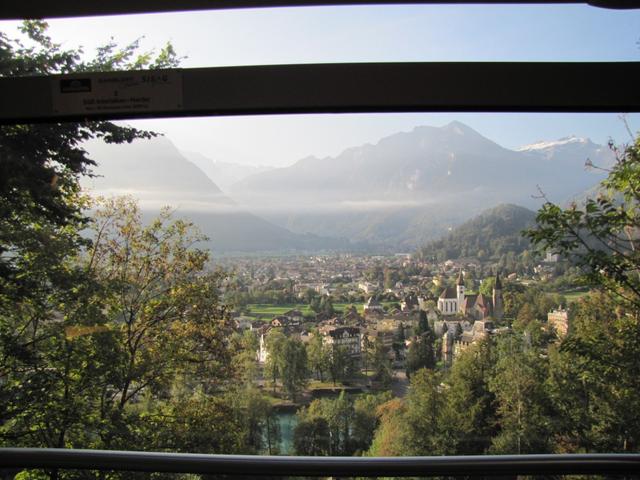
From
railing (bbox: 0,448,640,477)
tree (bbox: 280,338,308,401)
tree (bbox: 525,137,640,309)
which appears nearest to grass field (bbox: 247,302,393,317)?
tree (bbox: 280,338,308,401)

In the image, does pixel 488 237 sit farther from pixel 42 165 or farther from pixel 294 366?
pixel 42 165

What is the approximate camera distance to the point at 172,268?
259 cm

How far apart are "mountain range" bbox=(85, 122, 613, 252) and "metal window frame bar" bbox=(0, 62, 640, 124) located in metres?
0.66

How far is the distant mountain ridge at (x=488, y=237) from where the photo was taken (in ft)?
8.27

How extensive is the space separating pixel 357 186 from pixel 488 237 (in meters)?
0.88

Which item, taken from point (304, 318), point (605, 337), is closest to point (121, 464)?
point (304, 318)

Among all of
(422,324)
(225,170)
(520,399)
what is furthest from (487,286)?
(225,170)

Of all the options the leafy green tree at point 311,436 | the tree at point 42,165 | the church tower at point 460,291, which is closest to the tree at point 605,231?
the church tower at point 460,291

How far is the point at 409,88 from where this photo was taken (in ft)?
5.81


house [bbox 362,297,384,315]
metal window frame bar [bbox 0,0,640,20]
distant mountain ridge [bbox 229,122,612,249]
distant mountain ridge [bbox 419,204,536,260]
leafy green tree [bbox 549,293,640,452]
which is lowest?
leafy green tree [bbox 549,293,640,452]

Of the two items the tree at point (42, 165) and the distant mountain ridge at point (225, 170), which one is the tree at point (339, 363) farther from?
the tree at point (42, 165)

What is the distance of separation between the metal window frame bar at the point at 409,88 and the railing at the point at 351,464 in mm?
Result: 1318

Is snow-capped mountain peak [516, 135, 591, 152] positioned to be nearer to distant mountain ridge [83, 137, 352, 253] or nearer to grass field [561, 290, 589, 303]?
grass field [561, 290, 589, 303]

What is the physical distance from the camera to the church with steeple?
7.91 feet
